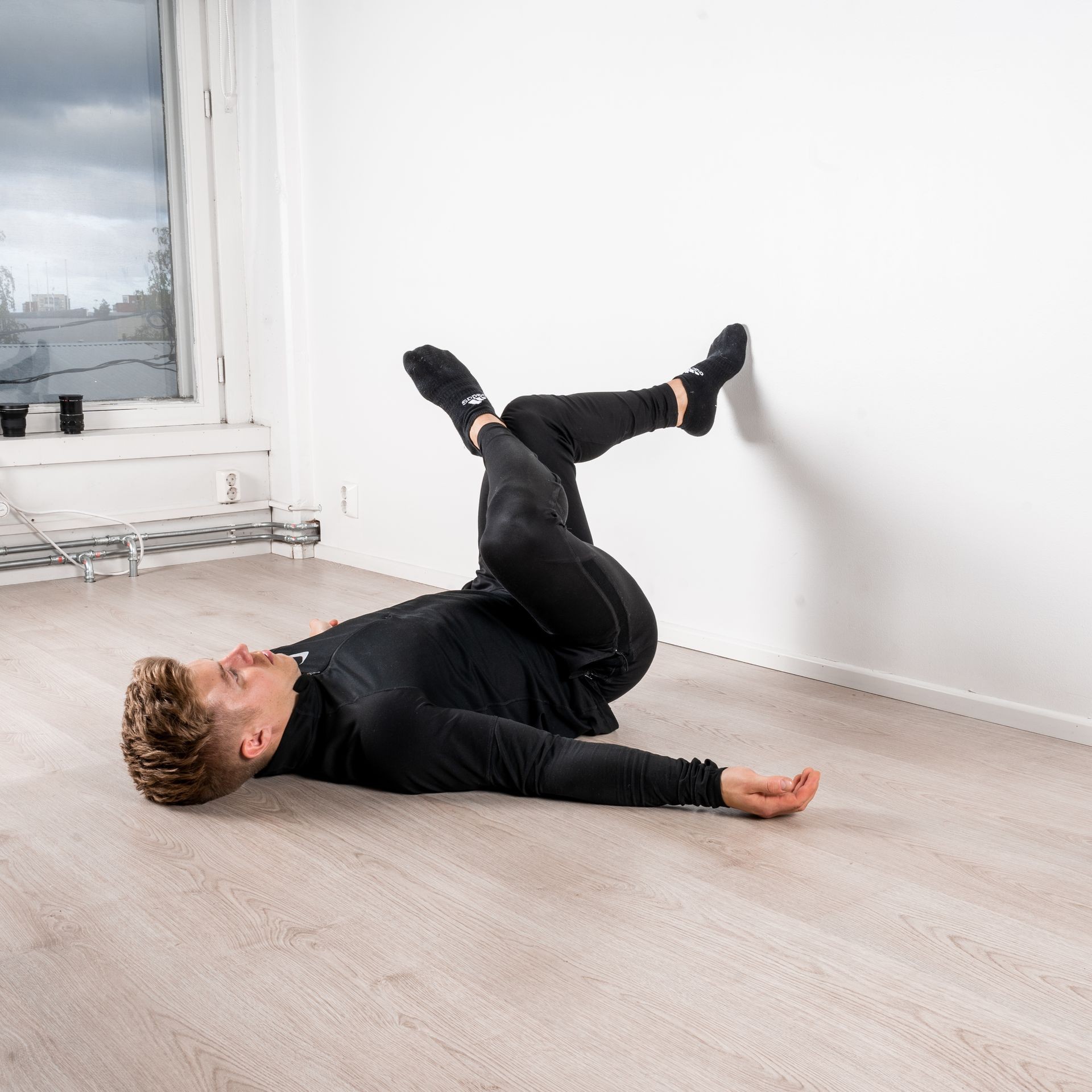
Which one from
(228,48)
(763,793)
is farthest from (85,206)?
(763,793)

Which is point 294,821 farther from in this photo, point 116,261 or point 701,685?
point 116,261

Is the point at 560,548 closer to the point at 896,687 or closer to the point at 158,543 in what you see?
the point at 896,687

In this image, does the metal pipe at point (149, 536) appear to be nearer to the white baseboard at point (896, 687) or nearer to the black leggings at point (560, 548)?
the white baseboard at point (896, 687)

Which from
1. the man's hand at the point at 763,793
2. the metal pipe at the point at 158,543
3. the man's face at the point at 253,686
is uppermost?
the man's face at the point at 253,686

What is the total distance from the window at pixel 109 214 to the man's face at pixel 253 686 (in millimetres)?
2516

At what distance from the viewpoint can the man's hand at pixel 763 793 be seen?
176 cm

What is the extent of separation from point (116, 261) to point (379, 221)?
3.64 feet

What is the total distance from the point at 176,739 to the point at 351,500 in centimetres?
233

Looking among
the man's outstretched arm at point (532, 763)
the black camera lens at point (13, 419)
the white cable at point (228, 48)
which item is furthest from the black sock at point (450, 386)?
the white cable at point (228, 48)

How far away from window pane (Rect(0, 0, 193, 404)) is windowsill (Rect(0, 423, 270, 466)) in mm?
224

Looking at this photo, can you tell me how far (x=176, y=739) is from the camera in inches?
65.6

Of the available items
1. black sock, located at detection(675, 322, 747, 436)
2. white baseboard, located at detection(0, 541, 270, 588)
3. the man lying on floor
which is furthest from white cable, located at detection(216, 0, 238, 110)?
the man lying on floor

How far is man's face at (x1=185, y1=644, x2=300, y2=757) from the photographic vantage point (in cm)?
166

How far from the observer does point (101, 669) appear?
2676mm
